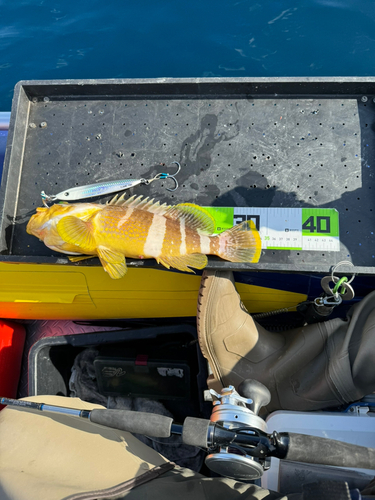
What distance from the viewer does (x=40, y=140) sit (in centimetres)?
237

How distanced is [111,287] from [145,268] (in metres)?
0.32

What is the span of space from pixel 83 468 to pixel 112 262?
106 centimetres

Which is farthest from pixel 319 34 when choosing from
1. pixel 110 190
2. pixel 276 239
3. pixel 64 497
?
pixel 64 497

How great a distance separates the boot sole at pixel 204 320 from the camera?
216 centimetres

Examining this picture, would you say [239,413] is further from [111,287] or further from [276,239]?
[111,287]

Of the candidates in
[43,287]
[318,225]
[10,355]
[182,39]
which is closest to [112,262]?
[43,287]

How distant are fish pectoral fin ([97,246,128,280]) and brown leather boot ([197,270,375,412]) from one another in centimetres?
51

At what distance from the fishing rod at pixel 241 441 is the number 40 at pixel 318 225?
3.45 ft

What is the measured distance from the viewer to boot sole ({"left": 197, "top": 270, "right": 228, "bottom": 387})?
216cm

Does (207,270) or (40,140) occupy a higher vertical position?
(40,140)

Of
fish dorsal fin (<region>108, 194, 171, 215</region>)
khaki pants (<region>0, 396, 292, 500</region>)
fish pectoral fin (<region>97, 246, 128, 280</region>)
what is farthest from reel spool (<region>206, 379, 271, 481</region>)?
fish dorsal fin (<region>108, 194, 171, 215</region>)

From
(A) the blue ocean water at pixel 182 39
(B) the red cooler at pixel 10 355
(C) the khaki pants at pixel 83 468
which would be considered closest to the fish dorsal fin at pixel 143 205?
(C) the khaki pants at pixel 83 468

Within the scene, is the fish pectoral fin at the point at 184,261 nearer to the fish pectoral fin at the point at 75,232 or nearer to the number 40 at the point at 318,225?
Result: the fish pectoral fin at the point at 75,232

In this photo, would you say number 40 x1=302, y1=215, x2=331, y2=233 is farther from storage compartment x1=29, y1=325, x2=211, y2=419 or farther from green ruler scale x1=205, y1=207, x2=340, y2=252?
storage compartment x1=29, y1=325, x2=211, y2=419
